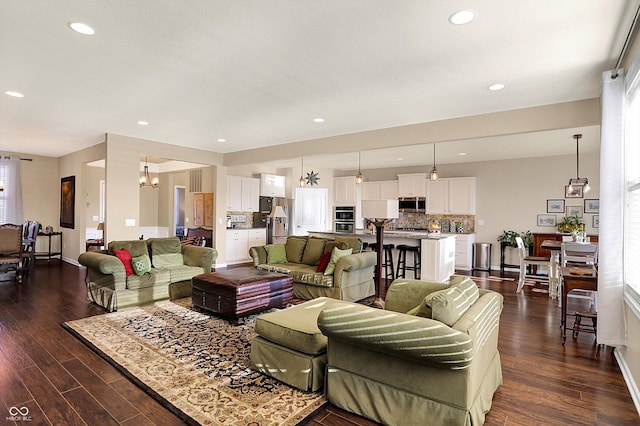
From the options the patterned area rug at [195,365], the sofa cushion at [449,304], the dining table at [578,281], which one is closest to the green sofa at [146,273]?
the patterned area rug at [195,365]

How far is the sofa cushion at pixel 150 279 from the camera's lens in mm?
4559

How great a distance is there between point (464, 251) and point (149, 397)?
756 centimetres

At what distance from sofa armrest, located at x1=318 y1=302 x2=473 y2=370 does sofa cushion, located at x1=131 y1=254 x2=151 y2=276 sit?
3478 millimetres

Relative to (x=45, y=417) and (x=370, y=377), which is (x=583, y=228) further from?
(x=45, y=417)

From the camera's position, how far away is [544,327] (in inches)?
162

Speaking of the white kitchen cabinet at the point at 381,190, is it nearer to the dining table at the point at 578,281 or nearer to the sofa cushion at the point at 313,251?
the sofa cushion at the point at 313,251

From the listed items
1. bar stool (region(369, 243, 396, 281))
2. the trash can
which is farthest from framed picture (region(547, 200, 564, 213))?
bar stool (region(369, 243, 396, 281))

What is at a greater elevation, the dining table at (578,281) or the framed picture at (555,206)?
the framed picture at (555,206)

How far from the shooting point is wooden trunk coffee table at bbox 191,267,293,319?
396cm

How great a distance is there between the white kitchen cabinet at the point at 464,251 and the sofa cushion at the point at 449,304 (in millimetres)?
6430

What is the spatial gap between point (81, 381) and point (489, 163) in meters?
8.84

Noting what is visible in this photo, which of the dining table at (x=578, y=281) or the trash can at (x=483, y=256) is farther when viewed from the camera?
the trash can at (x=483, y=256)

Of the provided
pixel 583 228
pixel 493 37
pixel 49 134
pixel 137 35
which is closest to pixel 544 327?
pixel 493 37

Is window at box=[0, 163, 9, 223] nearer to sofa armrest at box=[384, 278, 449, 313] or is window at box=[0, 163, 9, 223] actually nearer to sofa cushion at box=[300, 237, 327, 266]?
sofa cushion at box=[300, 237, 327, 266]
